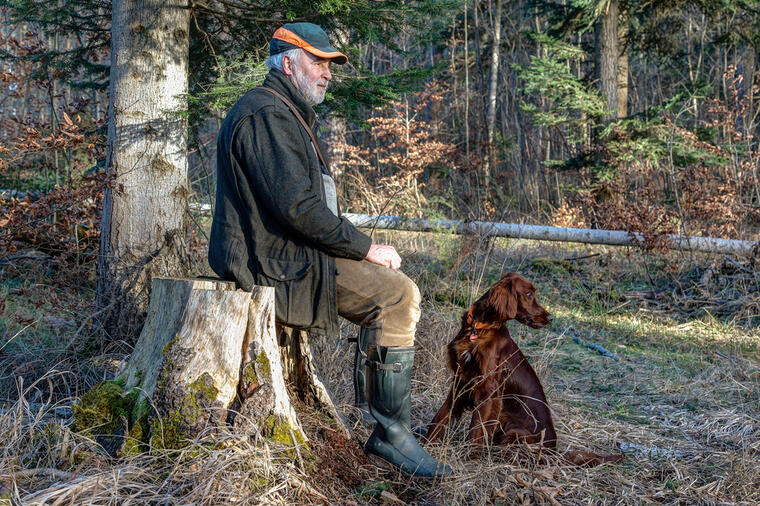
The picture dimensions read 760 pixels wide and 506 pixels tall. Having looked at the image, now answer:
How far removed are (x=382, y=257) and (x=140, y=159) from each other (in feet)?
7.42

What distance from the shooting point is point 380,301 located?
9.80ft

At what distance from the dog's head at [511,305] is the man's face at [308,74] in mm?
1426

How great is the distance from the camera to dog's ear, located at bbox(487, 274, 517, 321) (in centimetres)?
347

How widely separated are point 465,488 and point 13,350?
3351 mm

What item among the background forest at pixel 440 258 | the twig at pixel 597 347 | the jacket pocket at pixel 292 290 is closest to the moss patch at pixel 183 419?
the background forest at pixel 440 258

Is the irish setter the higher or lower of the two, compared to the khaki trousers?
lower

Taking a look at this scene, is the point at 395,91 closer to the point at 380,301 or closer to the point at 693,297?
the point at 380,301

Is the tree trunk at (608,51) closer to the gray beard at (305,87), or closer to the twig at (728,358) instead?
the twig at (728,358)

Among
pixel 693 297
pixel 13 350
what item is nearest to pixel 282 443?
pixel 13 350

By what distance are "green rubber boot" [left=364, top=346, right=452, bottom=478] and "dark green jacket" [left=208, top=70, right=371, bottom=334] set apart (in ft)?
0.94

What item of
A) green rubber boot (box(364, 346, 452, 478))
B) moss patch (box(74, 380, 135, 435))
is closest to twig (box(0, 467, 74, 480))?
moss patch (box(74, 380, 135, 435))

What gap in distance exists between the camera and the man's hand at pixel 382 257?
301cm

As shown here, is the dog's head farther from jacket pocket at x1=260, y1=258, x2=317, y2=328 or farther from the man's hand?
jacket pocket at x1=260, y1=258, x2=317, y2=328

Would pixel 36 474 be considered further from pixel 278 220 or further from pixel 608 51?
pixel 608 51
